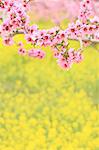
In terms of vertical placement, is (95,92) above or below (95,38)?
below

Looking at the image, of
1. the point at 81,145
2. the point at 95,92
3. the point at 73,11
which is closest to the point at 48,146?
the point at 81,145

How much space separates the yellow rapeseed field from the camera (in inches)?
335

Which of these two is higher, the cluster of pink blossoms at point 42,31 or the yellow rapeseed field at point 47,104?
the cluster of pink blossoms at point 42,31

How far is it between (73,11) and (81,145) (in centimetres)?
282

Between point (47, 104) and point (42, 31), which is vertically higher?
point (42, 31)

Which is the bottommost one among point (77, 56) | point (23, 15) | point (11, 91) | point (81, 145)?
point (81, 145)

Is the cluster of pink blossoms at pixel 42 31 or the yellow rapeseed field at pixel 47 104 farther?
the yellow rapeseed field at pixel 47 104

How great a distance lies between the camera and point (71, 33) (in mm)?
4625

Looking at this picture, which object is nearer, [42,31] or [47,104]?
[42,31]

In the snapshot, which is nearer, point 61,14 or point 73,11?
point 73,11

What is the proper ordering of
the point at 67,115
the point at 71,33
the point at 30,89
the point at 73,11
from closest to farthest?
the point at 71,33
the point at 67,115
the point at 73,11
the point at 30,89

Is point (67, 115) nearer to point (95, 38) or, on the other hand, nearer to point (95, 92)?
point (95, 92)

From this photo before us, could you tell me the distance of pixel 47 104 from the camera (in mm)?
9852

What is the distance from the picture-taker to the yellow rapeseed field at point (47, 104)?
8.52 meters
